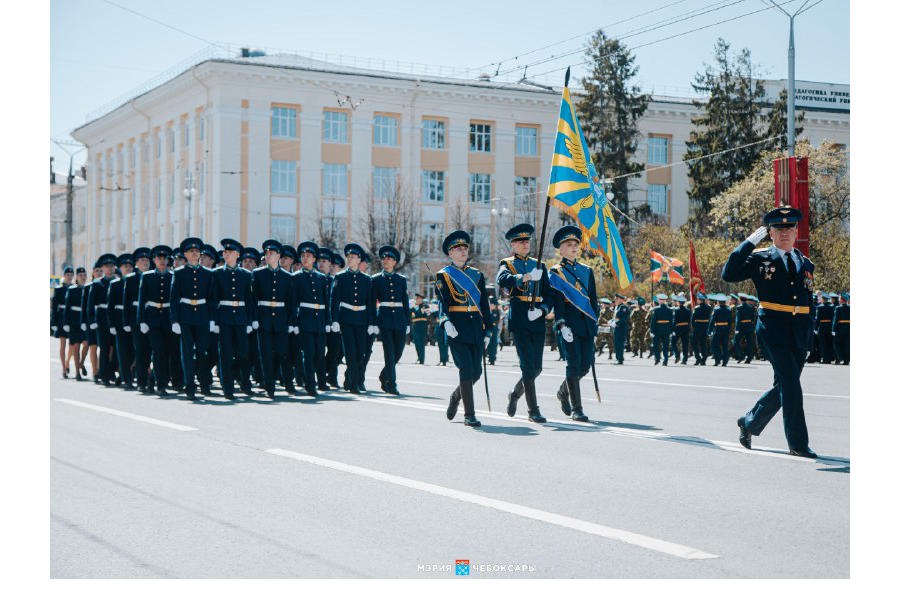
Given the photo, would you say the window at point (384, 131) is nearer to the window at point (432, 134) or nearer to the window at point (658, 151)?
the window at point (432, 134)

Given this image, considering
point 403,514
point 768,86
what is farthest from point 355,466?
point 768,86

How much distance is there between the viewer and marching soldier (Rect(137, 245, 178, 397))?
15719 mm

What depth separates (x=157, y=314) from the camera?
1572 centimetres

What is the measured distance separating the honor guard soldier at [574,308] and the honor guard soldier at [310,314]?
15.9 feet

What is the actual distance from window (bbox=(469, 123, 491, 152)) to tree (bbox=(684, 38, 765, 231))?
5.78m

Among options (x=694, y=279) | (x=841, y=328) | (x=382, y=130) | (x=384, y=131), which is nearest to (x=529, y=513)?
(x=841, y=328)

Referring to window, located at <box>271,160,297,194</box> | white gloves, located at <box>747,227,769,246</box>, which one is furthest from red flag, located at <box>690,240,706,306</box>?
window, located at <box>271,160,297,194</box>

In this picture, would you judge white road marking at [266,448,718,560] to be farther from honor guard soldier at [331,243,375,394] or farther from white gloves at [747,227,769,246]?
honor guard soldier at [331,243,375,394]

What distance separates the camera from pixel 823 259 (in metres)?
12.0

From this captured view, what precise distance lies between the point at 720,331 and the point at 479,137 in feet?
31.3
